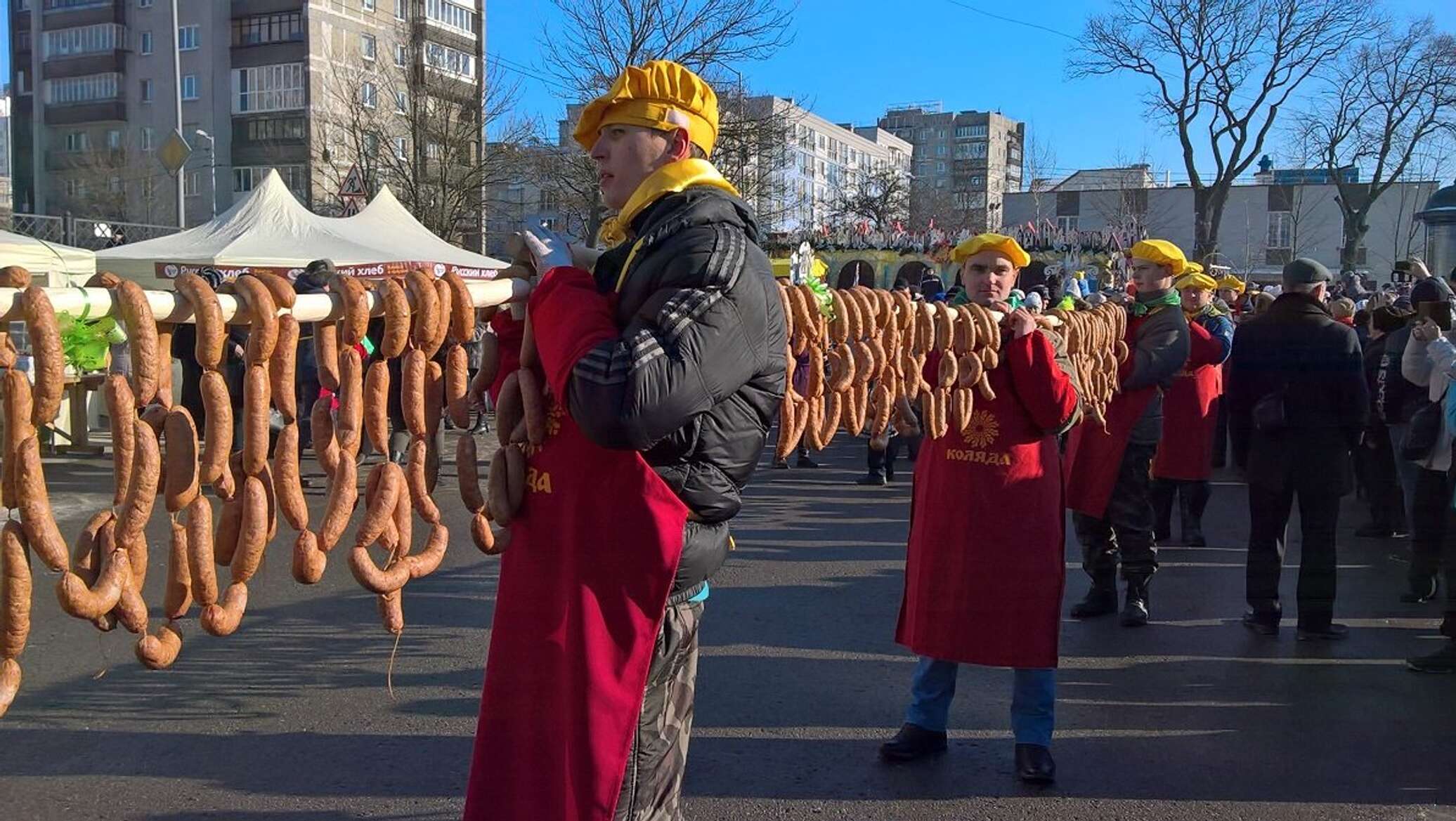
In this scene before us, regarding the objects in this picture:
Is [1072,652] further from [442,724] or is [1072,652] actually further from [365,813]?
[365,813]

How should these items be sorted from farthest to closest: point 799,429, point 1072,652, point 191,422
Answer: point 1072,652 → point 799,429 → point 191,422

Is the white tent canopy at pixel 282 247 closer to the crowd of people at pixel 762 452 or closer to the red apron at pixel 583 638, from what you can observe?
the crowd of people at pixel 762 452

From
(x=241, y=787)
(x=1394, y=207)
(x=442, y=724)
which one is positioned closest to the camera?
(x=241, y=787)

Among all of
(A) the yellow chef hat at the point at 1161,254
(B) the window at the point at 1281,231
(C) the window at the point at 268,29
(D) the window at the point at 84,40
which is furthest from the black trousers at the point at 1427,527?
(D) the window at the point at 84,40

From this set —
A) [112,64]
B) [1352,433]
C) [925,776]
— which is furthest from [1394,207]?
[112,64]

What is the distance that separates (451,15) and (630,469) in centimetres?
4719

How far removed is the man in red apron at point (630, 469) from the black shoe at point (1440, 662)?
4.51 m

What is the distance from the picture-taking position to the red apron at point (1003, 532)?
3812mm

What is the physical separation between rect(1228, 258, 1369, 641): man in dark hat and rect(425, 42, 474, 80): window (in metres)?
24.0

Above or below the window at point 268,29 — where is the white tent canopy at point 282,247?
below

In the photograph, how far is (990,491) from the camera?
12.7ft

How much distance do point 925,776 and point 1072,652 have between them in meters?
1.85

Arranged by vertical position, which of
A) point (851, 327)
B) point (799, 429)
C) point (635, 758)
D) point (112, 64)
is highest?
point (112, 64)

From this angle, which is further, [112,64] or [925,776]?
[112,64]
